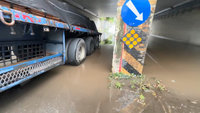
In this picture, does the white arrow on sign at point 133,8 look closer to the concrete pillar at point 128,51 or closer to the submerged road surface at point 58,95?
the concrete pillar at point 128,51

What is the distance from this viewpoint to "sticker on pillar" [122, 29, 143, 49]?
227cm

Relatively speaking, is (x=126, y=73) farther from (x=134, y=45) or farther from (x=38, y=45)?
(x=38, y=45)

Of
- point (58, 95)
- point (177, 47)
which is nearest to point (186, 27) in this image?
point (177, 47)

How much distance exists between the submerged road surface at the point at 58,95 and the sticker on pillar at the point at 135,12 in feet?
5.29

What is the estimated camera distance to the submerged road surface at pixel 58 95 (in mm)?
1417

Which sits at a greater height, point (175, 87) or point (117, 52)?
point (117, 52)

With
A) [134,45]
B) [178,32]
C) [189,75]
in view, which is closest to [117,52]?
[134,45]

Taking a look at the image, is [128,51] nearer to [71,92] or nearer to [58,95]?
[71,92]

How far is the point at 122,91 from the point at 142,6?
1983 mm

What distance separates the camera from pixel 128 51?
2375mm

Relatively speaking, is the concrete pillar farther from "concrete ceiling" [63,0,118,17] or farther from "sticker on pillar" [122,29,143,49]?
"concrete ceiling" [63,0,118,17]

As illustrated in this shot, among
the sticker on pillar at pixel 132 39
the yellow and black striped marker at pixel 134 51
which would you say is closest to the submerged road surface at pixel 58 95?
the yellow and black striped marker at pixel 134 51

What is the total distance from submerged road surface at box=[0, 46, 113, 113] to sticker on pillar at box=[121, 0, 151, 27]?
1.61 meters

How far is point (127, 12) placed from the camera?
2.20 meters
